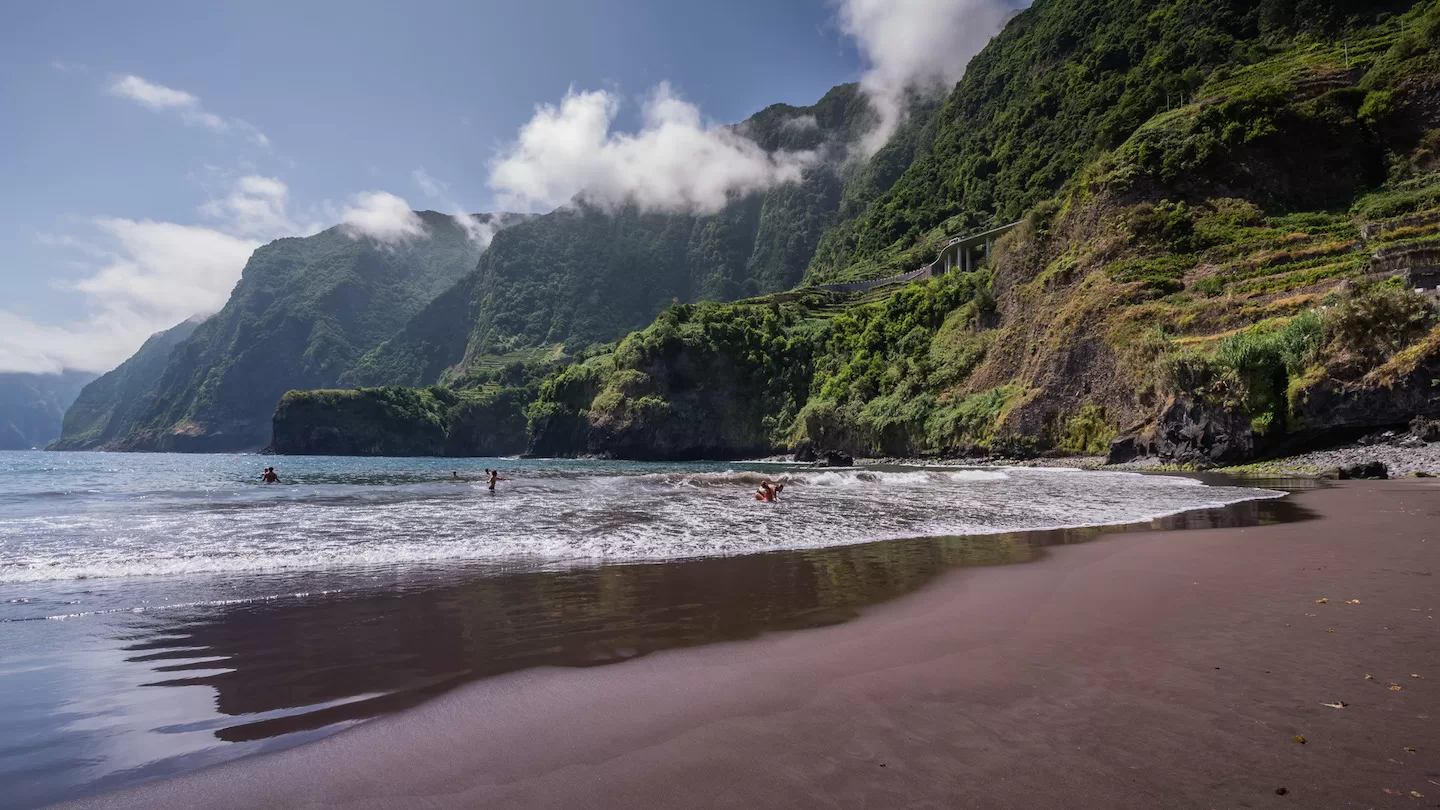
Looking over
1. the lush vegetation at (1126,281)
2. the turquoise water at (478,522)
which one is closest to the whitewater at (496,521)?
the turquoise water at (478,522)

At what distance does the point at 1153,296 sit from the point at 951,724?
50122 millimetres

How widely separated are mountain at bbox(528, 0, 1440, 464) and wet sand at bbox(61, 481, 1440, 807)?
3100 centimetres

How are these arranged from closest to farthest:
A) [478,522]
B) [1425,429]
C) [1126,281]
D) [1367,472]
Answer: [478,522] → [1367,472] → [1425,429] → [1126,281]

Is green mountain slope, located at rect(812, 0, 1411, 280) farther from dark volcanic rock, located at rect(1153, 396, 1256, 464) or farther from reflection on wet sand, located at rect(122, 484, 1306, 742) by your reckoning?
reflection on wet sand, located at rect(122, 484, 1306, 742)

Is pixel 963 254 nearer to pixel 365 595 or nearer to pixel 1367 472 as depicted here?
pixel 1367 472

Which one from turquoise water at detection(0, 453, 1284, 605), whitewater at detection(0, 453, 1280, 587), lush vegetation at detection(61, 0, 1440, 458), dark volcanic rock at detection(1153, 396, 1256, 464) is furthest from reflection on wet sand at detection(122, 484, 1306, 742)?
lush vegetation at detection(61, 0, 1440, 458)

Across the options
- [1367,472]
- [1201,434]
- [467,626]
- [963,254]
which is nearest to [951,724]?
[467,626]

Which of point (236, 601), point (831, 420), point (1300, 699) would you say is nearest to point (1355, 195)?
point (831, 420)

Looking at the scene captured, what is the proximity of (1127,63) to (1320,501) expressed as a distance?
10217 cm

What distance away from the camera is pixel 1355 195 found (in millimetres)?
47688

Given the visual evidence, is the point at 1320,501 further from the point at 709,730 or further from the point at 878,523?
the point at 709,730

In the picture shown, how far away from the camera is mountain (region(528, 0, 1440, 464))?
1231 inches

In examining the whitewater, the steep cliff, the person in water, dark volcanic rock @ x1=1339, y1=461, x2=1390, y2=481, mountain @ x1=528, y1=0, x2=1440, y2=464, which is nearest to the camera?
the whitewater

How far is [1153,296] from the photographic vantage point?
146ft
